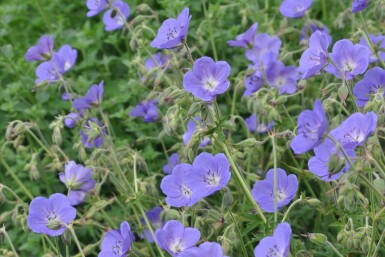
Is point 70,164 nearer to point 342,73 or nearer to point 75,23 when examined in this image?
point 342,73

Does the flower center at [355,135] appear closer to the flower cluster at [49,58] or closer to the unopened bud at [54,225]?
the unopened bud at [54,225]

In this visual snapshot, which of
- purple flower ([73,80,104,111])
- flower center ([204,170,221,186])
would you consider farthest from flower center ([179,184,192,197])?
purple flower ([73,80,104,111])

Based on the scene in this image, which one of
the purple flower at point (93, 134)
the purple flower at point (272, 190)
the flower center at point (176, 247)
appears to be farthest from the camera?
the purple flower at point (93, 134)

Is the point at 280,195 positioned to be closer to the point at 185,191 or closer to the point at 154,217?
the point at 185,191

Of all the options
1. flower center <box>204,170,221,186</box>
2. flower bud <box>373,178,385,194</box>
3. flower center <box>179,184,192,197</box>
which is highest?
flower bud <box>373,178,385,194</box>

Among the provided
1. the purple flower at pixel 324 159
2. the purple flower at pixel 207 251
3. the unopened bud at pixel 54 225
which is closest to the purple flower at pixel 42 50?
the unopened bud at pixel 54 225

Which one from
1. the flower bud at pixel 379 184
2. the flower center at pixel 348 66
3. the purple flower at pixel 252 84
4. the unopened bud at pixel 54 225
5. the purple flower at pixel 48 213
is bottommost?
the purple flower at pixel 252 84

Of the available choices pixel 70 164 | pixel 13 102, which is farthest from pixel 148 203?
pixel 13 102

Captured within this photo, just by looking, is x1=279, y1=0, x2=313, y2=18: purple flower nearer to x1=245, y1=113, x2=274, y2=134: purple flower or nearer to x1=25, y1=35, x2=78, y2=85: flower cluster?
x1=245, y1=113, x2=274, y2=134: purple flower
